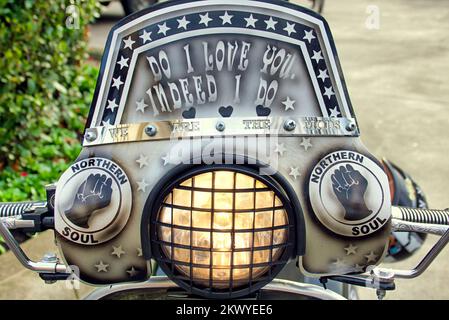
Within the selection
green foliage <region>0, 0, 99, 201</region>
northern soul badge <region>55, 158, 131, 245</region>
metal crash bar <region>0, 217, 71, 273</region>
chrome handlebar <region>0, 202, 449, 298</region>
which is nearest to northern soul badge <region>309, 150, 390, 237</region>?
chrome handlebar <region>0, 202, 449, 298</region>

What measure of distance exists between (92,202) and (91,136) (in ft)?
0.51

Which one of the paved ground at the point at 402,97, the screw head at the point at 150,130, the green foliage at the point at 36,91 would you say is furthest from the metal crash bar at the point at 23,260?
the green foliage at the point at 36,91

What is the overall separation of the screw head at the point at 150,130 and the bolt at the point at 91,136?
12cm

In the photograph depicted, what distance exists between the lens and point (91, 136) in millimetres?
1259

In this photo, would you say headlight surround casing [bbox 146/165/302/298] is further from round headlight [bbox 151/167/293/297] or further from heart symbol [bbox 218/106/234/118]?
heart symbol [bbox 218/106/234/118]

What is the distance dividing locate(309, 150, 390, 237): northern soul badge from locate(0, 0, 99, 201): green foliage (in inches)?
105

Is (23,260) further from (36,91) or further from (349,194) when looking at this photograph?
(36,91)

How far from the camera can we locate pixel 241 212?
116cm

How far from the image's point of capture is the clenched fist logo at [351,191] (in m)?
1.20

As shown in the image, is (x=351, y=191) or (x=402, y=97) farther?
(x=402, y=97)

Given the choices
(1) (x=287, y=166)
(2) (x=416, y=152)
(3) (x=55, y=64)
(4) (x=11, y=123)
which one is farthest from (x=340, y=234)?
(2) (x=416, y=152)

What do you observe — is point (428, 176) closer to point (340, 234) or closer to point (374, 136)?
point (374, 136)

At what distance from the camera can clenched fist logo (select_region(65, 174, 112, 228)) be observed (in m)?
1.21

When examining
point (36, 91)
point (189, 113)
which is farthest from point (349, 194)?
point (36, 91)
